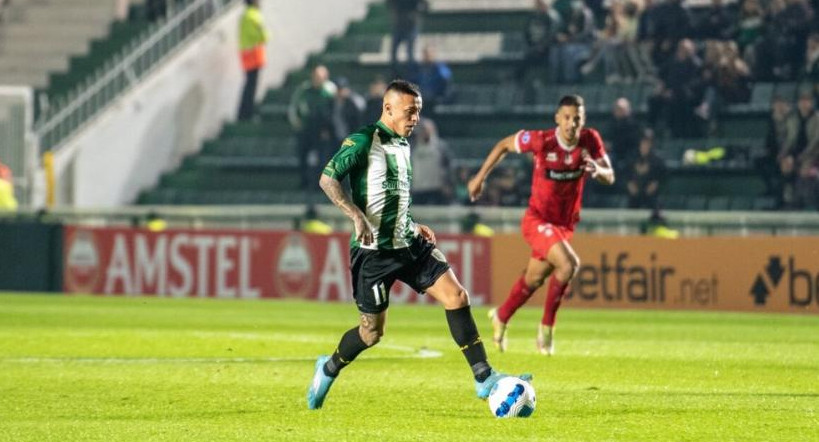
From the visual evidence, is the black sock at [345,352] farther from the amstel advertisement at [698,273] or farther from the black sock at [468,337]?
the amstel advertisement at [698,273]

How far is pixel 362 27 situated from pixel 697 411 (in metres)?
24.5

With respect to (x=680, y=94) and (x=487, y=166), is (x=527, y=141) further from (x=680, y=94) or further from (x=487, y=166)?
(x=680, y=94)

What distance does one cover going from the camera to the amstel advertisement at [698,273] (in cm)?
2217

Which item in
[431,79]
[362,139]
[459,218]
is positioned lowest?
[459,218]

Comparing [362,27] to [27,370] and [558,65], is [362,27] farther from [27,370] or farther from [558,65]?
[27,370]

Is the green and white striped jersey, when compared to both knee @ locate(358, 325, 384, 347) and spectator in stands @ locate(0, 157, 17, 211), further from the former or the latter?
spectator in stands @ locate(0, 157, 17, 211)

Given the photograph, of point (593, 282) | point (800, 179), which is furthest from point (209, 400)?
point (800, 179)

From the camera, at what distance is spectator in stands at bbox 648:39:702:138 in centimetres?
2652

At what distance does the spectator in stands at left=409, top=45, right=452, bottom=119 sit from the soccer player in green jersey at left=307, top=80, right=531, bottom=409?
19.1 metres

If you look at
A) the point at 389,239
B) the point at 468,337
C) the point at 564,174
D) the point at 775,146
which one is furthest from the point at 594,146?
the point at 775,146

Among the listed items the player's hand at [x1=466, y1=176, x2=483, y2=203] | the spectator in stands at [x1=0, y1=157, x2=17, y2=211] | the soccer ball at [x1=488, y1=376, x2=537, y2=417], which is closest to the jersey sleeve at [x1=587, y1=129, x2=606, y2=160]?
the player's hand at [x1=466, y1=176, x2=483, y2=203]

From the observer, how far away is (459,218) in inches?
969

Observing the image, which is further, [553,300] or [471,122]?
[471,122]

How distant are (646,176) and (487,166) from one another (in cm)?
1102
